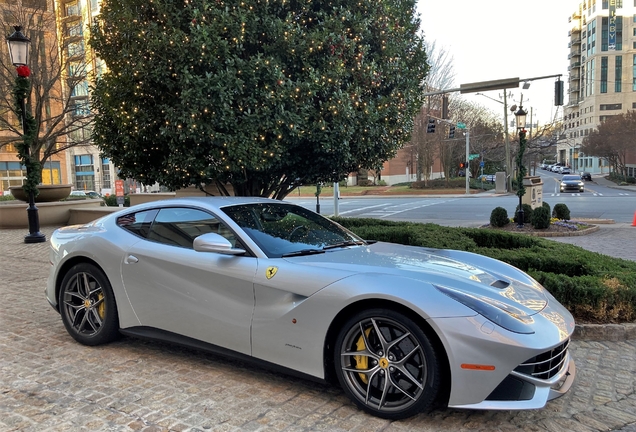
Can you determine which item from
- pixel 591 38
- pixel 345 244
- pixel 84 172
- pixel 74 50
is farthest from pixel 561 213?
pixel 591 38

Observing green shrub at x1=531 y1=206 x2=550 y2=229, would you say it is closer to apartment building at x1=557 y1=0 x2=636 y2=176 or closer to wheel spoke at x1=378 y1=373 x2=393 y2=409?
wheel spoke at x1=378 y1=373 x2=393 y2=409

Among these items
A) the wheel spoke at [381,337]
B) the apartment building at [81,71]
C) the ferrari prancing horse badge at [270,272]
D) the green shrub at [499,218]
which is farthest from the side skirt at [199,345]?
the green shrub at [499,218]

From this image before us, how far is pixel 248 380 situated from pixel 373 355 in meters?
1.17

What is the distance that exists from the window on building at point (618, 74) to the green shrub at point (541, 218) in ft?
337

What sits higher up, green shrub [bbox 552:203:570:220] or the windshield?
the windshield

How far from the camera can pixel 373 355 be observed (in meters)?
2.91

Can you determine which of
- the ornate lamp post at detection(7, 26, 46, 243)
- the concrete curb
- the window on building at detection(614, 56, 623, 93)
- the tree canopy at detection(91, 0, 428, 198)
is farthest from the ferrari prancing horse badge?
the window on building at detection(614, 56, 623, 93)

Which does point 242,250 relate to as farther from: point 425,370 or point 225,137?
point 225,137

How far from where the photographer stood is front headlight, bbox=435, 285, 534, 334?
2701 millimetres

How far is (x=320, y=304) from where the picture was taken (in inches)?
120

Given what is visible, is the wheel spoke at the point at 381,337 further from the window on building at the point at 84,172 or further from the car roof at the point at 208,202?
the window on building at the point at 84,172

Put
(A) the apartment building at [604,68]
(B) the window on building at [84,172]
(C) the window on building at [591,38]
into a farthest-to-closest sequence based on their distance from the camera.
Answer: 1. (C) the window on building at [591,38]
2. (A) the apartment building at [604,68]
3. (B) the window on building at [84,172]

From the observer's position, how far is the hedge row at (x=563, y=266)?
4.64 metres

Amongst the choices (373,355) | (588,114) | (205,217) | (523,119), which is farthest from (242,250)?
(588,114)
